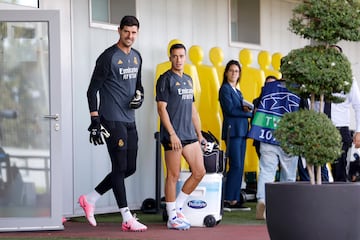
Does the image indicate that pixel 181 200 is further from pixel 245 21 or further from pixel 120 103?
pixel 245 21

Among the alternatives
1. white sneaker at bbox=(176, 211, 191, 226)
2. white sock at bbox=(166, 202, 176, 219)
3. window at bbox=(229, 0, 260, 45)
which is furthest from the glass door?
window at bbox=(229, 0, 260, 45)

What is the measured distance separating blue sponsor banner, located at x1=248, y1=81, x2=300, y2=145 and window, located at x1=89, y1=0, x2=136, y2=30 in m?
2.39

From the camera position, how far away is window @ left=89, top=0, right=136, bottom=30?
439 inches

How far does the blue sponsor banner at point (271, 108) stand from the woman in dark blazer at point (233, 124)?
1.38 m

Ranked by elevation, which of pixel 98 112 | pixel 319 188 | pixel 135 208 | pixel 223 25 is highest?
pixel 223 25

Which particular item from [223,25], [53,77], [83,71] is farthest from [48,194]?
[223,25]

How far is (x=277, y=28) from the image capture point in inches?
580

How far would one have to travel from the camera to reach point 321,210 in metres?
6.70

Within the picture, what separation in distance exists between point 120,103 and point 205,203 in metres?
1.52

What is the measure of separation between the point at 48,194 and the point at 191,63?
369cm

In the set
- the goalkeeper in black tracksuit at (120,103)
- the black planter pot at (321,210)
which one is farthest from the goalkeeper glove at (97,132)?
the black planter pot at (321,210)

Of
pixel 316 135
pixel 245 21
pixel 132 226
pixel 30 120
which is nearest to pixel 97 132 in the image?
pixel 30 120

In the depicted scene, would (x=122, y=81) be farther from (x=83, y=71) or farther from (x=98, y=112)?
(x=83, y=71)

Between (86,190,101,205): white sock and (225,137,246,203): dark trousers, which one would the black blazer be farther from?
(86,190,101,205): white sock
